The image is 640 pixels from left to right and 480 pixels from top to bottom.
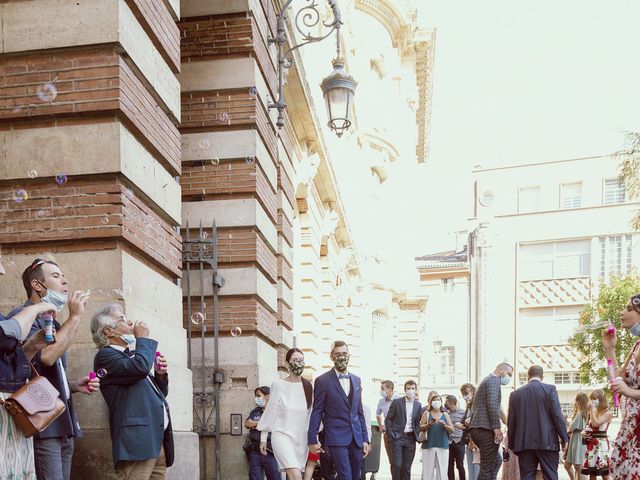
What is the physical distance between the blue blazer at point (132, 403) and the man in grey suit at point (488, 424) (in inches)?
280

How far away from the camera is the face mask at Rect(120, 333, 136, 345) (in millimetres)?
6625

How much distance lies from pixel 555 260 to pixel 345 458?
40.1 metres

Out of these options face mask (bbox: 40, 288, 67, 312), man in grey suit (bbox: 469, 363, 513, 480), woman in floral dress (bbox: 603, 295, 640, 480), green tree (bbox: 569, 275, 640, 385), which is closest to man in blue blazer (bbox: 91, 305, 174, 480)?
face mask (bbox: 40, 288, 67, 312)

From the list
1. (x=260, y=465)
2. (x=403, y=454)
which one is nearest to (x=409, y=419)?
(x=403, y=454)

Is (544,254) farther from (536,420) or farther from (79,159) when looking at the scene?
(79,159)

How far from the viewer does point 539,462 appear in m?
Result: 11.8

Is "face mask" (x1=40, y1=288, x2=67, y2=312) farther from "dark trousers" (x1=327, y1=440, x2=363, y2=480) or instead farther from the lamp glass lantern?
the lamp glass lantern

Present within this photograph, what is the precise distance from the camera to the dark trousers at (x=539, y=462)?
37.9 ft

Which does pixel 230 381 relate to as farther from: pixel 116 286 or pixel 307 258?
pixel 307 258

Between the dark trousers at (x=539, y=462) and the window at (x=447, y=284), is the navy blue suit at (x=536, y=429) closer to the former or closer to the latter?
the dark trousers at (x=539, y=462)

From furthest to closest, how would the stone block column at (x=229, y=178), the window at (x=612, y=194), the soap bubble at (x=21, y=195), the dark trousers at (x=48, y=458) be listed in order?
the window at (x=612, y=194)
the stone block column at (x=229, y=178)
the soap bubble at (x=21, y=195)
the dark trousers at (x=48, y=458)

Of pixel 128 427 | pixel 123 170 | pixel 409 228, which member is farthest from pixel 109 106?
pixel 409 228

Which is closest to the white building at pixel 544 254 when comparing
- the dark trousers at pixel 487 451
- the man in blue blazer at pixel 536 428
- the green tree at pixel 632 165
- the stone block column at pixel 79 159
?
the green tree at pixel 632 165

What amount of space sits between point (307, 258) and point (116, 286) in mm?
13508
